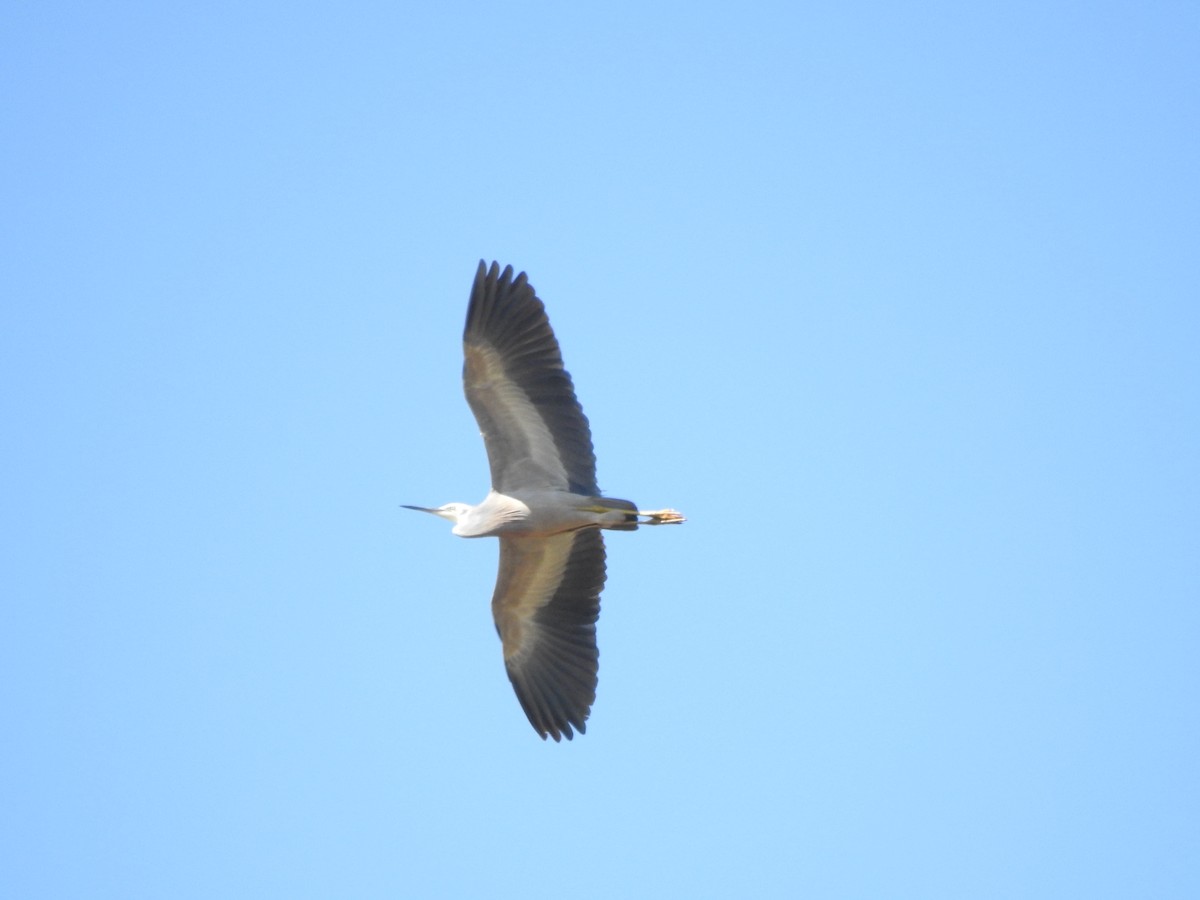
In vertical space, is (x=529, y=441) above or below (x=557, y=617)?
above

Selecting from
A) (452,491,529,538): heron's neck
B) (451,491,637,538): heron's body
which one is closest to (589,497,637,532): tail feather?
(451,491,637,538): heron's body

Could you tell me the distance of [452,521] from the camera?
14367 mm

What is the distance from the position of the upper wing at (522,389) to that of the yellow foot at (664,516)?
0.49 metres

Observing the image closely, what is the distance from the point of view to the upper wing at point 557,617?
14.1 metres

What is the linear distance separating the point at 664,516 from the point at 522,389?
5.15ft

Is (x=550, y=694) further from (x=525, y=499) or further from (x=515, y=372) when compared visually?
(x=515, y=372)

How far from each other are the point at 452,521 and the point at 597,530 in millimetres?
1298

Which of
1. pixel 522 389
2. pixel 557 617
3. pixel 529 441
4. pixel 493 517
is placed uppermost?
pixel 522 389

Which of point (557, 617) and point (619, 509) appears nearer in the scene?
point (619, 509)

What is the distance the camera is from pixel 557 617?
→ 14219mm

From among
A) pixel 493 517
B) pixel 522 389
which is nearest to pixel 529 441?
→ pixel 522 389

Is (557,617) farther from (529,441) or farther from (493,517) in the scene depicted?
(529,441)

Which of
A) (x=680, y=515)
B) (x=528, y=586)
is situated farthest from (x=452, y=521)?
(x=680, y=515)

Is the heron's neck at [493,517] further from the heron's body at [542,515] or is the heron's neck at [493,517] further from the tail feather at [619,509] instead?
the tail feather at [619,509]
